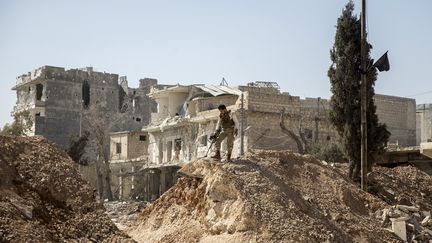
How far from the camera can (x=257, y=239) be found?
45.4 feet

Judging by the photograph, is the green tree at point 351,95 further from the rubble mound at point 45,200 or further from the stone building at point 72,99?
the stone building at point 72,99

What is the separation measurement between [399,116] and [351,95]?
21.7 metres

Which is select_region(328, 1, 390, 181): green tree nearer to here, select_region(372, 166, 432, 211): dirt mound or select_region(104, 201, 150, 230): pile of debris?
select_region(372, 166, 432, 211): dirt mound

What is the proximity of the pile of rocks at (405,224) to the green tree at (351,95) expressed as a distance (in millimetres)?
3633

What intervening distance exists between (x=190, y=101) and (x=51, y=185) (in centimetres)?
2587

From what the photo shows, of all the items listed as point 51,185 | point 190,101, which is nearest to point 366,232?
point 51,185

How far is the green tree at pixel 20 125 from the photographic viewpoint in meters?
47.3

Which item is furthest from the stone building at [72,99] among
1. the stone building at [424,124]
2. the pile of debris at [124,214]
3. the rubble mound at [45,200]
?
the rubble mound at [45,200]

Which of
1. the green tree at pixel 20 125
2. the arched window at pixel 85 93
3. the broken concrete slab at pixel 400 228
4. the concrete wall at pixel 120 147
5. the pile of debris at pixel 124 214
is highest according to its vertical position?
the arched window at pixel 85 93

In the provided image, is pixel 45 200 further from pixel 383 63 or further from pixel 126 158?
pixel 126 158

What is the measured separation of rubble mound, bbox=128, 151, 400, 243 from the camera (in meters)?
14.3

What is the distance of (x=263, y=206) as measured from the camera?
14.6m

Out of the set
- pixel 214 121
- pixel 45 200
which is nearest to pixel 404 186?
pixel 45 200

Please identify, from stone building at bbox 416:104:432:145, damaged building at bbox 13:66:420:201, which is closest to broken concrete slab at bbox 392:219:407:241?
damaged building at bbox 13:66:420:201
